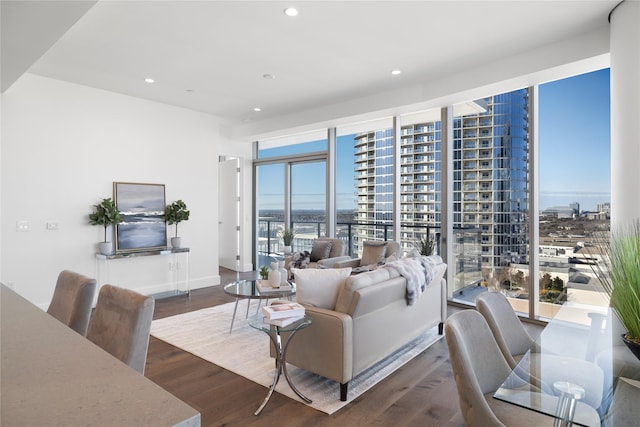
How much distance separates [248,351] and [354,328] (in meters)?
1.32

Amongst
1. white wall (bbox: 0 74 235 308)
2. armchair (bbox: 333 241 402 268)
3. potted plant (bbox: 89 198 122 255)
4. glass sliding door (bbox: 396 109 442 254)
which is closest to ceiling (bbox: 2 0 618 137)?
white wall (bbox: 0 74 235 308)

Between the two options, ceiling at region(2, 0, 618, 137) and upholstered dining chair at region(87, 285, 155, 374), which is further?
ceiling at region(2, 0, 618, 137)

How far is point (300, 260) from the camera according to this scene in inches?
227

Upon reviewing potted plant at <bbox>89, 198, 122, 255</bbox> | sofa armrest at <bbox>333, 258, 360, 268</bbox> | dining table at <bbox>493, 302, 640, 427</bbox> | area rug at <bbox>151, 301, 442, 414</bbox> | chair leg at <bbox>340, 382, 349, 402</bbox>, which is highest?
potted plant at <bbox>89, 198, 122, 255</bbox>

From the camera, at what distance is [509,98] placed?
4.55 metres

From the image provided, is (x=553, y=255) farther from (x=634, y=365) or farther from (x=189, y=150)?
(x=189, y=150)

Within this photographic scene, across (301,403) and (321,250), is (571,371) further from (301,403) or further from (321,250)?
(321,250)

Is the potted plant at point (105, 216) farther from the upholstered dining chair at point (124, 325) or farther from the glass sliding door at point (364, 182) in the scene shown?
the upholstered dining chair at point (124, 325)

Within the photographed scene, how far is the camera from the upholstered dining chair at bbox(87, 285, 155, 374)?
4.67ft

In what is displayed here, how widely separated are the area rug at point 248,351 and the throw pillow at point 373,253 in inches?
54.6

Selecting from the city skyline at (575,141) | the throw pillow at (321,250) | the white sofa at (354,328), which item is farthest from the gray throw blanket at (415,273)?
the throw pillow at (321,250)

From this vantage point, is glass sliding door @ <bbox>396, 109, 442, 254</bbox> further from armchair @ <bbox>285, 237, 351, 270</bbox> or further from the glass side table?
the glass side table

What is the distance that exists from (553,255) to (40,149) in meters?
6.26

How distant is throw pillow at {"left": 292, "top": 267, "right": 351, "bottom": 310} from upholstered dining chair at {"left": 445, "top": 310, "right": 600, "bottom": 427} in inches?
46.2
